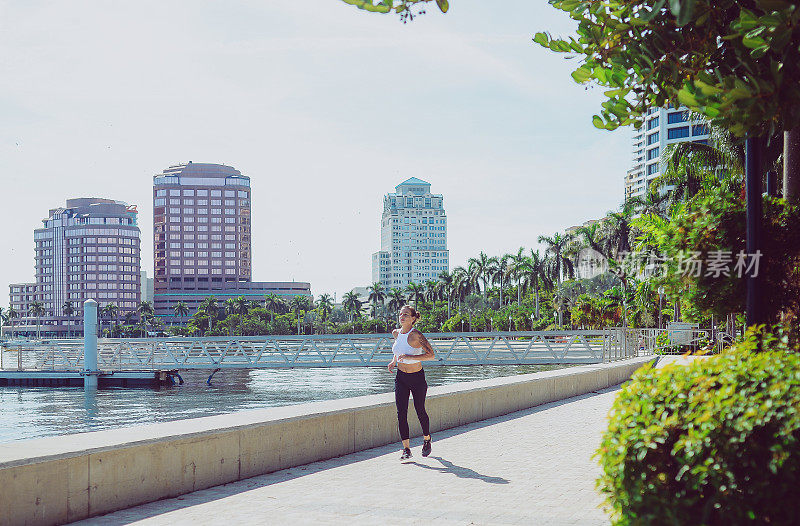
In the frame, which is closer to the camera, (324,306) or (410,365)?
(410,365)

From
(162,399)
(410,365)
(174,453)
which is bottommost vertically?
(162,399)

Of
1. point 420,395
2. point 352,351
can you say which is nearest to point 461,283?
point 352,351

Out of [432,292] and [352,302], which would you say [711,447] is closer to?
[432,292]

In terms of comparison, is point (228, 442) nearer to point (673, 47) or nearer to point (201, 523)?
point (201, 523)

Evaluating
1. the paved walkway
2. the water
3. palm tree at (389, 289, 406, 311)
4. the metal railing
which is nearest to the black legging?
the paved walkway

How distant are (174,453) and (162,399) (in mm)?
39389

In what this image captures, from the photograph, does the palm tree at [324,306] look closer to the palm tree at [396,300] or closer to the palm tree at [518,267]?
the palm tree at [396,300]

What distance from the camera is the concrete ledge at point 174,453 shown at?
5.88m

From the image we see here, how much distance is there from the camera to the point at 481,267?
12194 centimetres

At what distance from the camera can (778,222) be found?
7.36m

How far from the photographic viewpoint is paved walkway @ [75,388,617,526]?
616 cm

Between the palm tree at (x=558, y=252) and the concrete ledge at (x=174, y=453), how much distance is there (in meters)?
78.1

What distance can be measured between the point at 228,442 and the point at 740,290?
4689 mm

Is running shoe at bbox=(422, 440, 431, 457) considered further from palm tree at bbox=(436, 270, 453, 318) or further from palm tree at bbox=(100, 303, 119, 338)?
palm tree at bbox=(100, 303, 119, 338)
